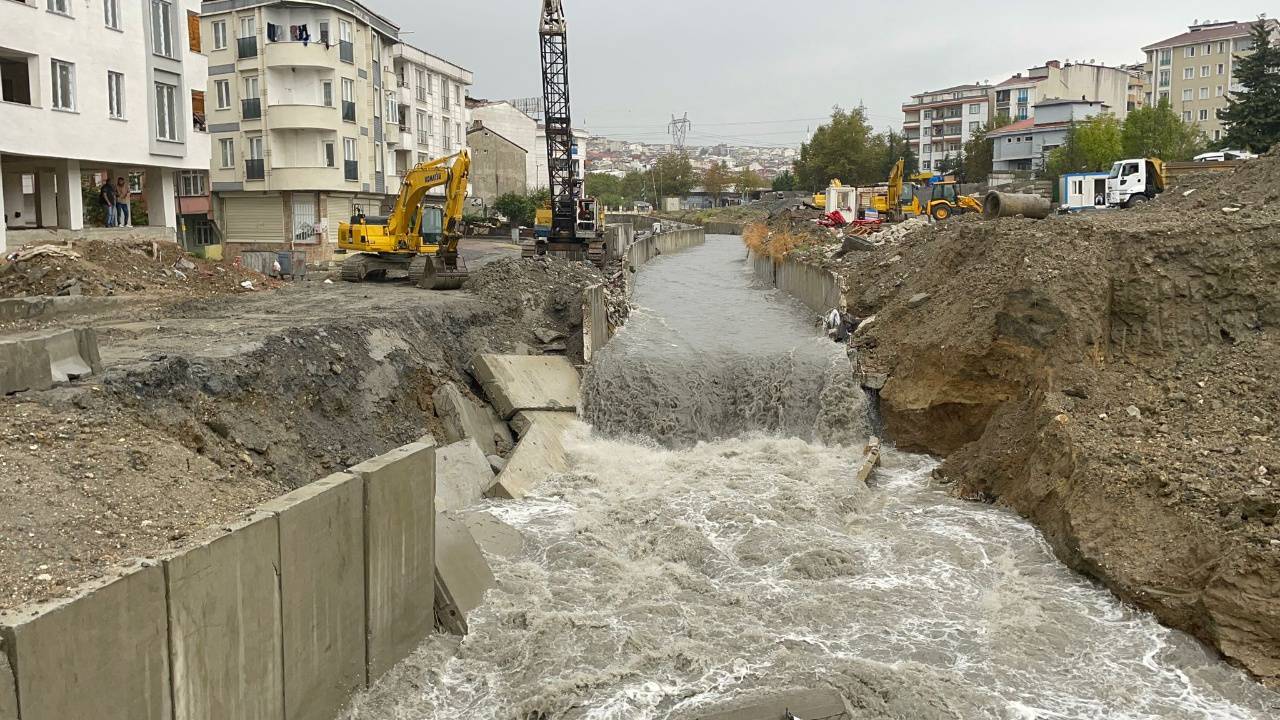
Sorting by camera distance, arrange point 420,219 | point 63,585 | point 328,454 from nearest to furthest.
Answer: point 63,585 < point 328,454 < point 420,219

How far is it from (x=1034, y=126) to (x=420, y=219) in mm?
71633

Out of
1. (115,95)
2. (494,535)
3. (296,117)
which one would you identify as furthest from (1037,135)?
(494,535)

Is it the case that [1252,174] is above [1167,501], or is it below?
above

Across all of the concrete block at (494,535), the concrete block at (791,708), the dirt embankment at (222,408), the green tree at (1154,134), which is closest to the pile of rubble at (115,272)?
the dirt embankment at (222,408)

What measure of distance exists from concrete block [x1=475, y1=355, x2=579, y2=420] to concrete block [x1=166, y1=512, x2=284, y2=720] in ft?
33.3

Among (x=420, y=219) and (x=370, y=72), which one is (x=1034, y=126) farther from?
(x=420, y=219)

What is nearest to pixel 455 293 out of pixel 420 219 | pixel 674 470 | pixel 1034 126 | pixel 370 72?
pixel 420 219

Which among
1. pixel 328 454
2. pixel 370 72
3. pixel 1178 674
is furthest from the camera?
pixel 370 72

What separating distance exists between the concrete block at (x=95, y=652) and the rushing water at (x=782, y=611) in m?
2.64

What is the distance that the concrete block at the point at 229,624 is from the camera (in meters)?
6.70

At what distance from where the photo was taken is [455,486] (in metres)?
14.2

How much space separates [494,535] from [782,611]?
3937mm

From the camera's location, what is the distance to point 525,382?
61.2 feet

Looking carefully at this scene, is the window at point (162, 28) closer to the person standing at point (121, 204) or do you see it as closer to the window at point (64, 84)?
the window at point (64, 84)
